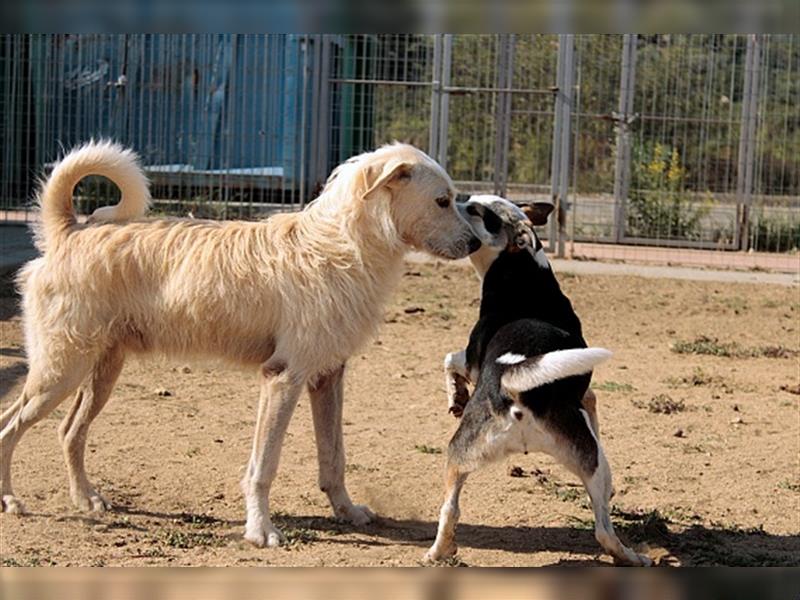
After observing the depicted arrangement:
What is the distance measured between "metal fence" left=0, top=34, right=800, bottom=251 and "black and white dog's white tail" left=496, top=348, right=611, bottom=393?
36.6 feet

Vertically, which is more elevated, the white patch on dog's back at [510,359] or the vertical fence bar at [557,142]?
the vertical fence bar at [557,142]

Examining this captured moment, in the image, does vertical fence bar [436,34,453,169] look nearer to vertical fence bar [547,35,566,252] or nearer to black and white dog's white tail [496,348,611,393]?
vertical fence bar [547,35,566,252]

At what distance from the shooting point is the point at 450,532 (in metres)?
4.71

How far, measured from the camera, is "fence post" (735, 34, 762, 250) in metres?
15.4

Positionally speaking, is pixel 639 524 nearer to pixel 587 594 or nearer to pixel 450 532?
pixel 450 532

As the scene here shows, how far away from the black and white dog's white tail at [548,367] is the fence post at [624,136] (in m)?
11.3

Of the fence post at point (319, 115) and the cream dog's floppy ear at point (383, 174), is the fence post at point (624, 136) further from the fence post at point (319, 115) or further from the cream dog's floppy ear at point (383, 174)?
the cream dog's floppy ear at point (383, 174)

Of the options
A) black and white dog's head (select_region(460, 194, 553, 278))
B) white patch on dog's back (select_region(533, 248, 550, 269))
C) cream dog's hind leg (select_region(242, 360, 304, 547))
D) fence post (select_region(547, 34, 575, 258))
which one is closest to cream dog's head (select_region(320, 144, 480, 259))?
black and white dog's head (select_region(460, 194, 553, 278))

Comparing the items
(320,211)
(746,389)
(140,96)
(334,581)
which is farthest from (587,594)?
(140,96)

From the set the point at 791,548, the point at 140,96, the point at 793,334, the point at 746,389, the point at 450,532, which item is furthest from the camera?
the point at 140,96

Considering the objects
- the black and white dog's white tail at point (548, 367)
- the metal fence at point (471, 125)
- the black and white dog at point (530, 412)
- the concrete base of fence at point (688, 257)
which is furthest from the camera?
the metal fence at point (471, 125)

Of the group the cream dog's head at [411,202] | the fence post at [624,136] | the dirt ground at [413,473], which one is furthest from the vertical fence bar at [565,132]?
the cream dog's head at [411,202]

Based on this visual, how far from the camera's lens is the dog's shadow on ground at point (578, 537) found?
5020 mm

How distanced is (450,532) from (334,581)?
3652 mm
